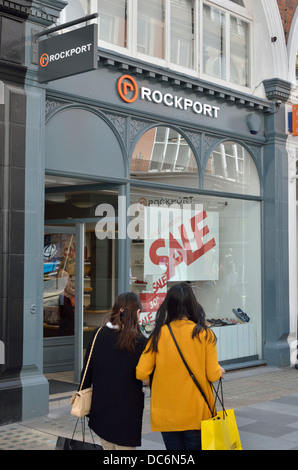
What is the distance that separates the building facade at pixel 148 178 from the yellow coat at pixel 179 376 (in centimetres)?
345

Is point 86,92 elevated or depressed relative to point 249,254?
elevated

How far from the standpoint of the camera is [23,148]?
7391mm

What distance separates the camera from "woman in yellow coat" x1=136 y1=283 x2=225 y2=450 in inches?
160

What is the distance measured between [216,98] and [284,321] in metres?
4.36

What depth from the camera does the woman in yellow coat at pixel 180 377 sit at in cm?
407

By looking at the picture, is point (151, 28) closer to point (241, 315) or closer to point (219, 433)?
point (241, 315)

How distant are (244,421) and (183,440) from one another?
3.40 m

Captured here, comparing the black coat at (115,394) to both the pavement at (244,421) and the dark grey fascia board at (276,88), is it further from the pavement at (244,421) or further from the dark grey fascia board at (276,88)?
the dark grey fascia board at (276,88)

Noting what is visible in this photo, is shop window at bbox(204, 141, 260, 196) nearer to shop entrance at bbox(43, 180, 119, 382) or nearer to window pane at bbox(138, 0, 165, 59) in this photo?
window pane at bbox(138, 0, 165, 59)

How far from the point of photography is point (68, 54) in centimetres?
717

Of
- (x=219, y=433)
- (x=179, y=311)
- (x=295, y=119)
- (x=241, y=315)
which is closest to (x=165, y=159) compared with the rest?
(x=295, y=119)

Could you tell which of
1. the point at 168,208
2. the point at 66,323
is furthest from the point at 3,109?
the point at 66,323

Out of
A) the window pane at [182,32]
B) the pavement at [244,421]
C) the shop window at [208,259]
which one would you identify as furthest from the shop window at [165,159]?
the pavement at [244,421]

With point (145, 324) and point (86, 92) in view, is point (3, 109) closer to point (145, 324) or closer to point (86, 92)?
point (86, 92)
